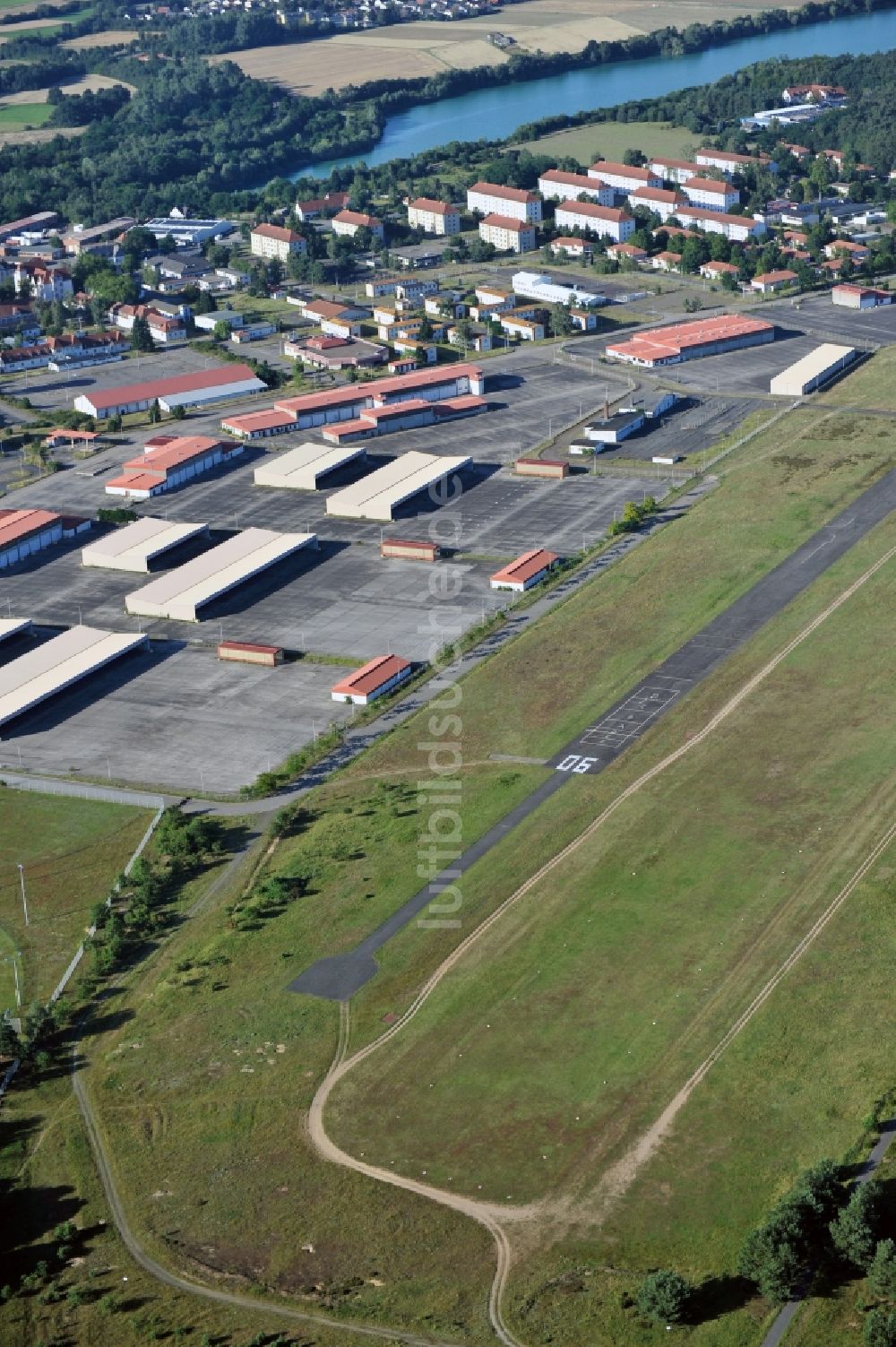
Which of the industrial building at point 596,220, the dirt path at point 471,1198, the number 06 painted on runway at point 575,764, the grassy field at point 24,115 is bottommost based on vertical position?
the dirt path at point 471,1198

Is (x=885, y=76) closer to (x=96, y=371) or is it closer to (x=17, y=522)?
(x=96, y=371)

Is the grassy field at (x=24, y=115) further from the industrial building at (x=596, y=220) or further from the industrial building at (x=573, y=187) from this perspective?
the industrial building at (x=596, y=220)

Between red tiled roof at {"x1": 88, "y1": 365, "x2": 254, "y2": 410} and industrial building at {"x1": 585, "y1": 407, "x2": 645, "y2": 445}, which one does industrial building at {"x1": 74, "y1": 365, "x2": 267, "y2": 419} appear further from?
industrial building at {"x1": 585, "y1": 407, "x2": 645, "y2": 445}

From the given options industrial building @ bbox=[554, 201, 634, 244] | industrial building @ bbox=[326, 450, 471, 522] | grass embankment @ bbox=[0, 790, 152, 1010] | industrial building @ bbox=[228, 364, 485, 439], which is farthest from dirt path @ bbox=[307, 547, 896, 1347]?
industrial building @ bbox=[554, 201, 634, 244]

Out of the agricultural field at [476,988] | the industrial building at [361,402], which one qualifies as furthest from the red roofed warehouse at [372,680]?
the industrial building at [361,402]

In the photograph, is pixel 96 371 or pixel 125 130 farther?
pixel 125 130

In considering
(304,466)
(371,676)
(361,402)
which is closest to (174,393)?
(361,402)

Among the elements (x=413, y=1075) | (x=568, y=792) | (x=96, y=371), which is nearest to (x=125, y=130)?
(x=96, y=371)
